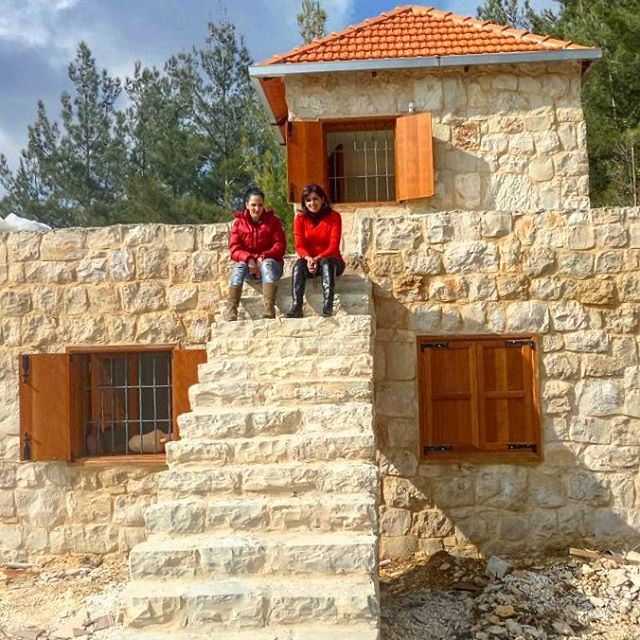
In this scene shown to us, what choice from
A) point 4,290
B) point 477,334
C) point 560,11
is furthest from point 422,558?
point 560,11

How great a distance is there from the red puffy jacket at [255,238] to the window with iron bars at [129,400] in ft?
4.47

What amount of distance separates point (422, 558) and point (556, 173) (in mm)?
5176

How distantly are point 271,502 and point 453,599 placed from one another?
2.17 meters

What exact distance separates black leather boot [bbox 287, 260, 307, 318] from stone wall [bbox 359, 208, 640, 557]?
747mm

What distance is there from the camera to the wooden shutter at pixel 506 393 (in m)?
6.03

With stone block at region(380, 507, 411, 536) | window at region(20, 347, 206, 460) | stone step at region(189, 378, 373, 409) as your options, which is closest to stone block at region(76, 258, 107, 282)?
window at region(20, 347, 206, 460)

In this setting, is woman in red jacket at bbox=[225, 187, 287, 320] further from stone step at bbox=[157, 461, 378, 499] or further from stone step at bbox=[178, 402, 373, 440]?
→ stone step at bbox=[157, 461, 378, 499]

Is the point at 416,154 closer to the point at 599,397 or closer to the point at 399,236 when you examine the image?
the point at 399,236

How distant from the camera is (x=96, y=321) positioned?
20.9ft

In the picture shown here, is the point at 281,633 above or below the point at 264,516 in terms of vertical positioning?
below

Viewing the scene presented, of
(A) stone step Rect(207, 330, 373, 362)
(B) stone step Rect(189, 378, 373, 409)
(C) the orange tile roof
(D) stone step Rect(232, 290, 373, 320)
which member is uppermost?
(C) the orange tile roof

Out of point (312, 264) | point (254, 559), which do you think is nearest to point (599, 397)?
point (312, 264)

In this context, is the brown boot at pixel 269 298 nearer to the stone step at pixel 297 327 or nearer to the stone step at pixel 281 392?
the stone step at pixel 297 327

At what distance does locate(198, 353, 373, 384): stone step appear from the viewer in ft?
15.5
